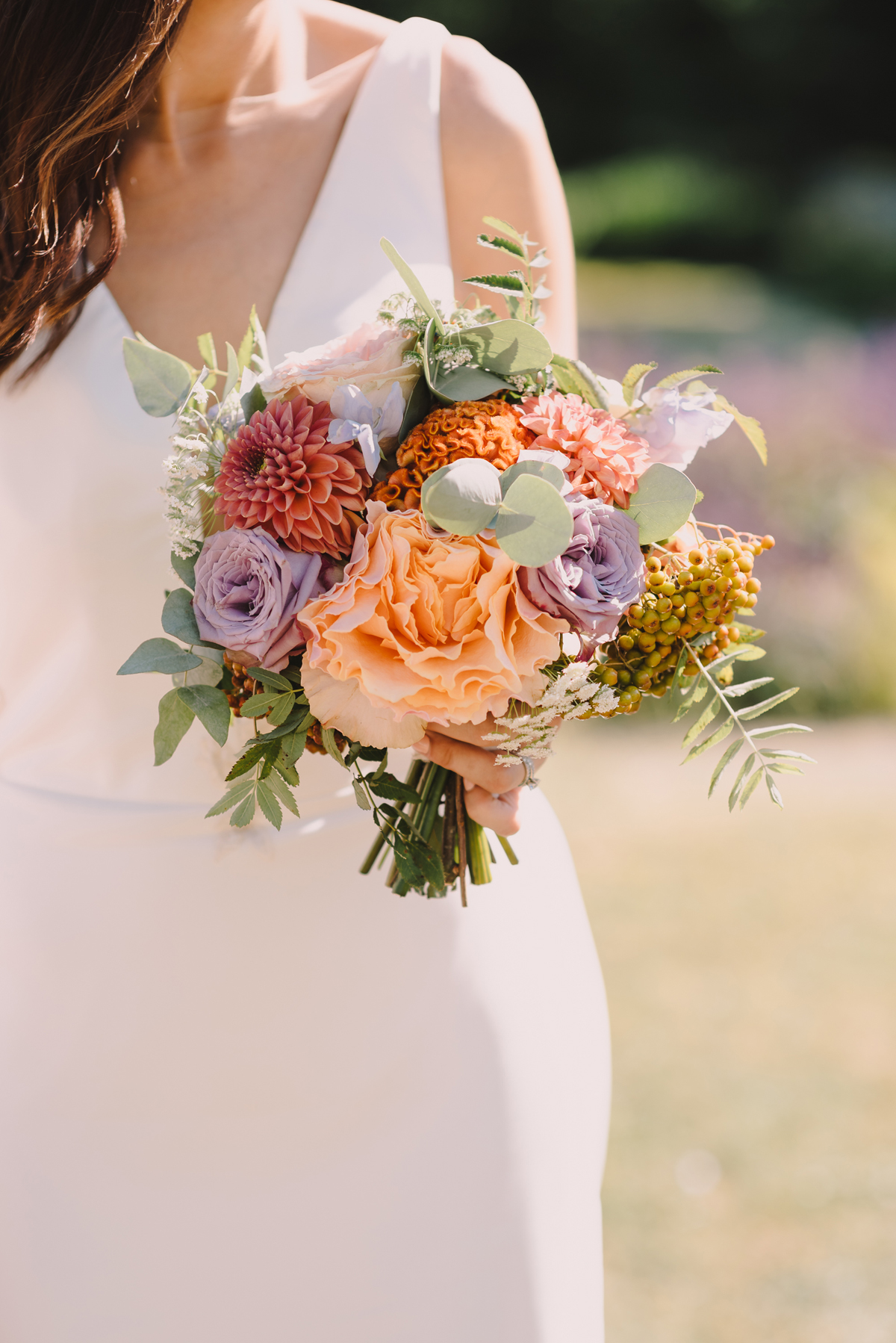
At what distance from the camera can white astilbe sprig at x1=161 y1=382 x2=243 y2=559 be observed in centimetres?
117

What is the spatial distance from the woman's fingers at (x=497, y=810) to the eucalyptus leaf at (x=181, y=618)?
37 centimetres

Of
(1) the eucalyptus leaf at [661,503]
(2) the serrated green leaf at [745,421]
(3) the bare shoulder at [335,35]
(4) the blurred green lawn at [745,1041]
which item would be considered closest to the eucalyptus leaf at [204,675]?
(1) the eucalyptus leaf at [661,503]

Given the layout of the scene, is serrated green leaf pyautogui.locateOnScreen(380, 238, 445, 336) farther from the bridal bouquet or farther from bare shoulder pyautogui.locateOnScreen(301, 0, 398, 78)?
bare shoulder pyautogui.locateOnScreen(301, 0, 398, 78)

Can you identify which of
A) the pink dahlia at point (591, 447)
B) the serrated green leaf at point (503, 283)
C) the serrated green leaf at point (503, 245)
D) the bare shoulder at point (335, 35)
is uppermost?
the bare shoulder at point (335, 35)

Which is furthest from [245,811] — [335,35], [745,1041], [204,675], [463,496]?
[745,1041]

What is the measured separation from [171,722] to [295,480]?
0.27m

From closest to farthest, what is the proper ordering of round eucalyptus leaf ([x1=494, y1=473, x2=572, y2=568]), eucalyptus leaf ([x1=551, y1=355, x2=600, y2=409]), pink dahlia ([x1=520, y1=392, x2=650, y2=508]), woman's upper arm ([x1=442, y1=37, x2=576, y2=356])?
1. round eucalyptus leaf ([x1=494, y1=473, x2=572, y2=568])
2. pink dahlia ([x1=520, y1=392, x2=650, y2=508])
3. eucalyptus leaf ([x1=551, y1=355, x2=600, y2=409])
4. woman's upper arm ([x1=442, y1=37, x2=576, y2=356])

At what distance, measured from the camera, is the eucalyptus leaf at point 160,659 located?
1163 mm

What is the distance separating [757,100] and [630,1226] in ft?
62.1

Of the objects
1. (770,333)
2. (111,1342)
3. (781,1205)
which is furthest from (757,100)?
(111,1342)

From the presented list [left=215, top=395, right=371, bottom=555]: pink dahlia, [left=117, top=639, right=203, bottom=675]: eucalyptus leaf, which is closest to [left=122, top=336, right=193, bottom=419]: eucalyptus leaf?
[left=215, top=395, right=371, bottom=555]: pink dahlia

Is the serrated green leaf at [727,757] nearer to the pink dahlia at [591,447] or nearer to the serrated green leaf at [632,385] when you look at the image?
the pink dahlia at [591,447]

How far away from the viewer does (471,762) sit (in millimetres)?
1286

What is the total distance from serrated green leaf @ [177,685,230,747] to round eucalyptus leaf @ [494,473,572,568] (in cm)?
33
